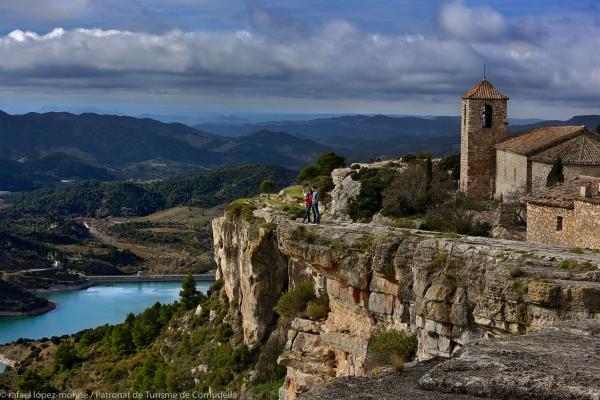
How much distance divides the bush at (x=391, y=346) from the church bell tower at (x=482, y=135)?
68.9 feet

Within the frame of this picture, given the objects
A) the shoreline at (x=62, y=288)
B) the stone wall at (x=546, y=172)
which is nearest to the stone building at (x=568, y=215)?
the stone wall at (x=546, y=172)

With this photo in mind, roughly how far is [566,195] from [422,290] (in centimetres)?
887

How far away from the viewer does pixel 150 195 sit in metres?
193

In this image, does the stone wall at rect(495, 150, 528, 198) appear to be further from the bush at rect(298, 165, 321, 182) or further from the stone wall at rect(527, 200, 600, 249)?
the bush at rect(298, 165, 321, 182)

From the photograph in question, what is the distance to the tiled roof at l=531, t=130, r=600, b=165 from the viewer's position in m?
27.7

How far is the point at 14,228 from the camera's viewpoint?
459 ft

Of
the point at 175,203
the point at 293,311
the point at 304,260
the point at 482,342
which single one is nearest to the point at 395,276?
the point at 304,260

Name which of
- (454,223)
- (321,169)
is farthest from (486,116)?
(321,169)

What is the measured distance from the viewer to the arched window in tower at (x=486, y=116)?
1307 inches

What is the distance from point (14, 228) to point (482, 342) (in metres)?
144

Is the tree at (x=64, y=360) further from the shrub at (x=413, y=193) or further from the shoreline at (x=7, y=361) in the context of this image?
the shrub at (x=413, y=193)

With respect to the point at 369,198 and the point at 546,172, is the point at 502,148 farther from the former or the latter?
the point at 369,198

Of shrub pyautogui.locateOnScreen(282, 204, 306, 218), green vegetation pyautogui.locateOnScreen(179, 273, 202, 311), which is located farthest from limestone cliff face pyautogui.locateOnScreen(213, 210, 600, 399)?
green vegetation pyautogui.locateOnScreen(179, 273, 202, 311)

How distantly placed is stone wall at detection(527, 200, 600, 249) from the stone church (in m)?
8.69
